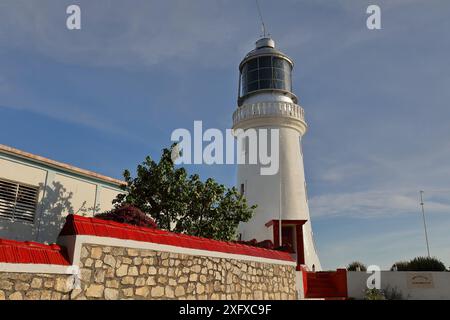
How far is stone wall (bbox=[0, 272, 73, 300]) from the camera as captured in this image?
3.82 m

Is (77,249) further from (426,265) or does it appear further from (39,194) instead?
(426,265)

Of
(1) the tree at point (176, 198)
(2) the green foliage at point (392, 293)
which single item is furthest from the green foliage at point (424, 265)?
(1) the tree at point (176, 198)

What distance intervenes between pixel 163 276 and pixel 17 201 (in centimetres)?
745

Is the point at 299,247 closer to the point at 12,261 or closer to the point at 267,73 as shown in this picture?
the point at 267,73

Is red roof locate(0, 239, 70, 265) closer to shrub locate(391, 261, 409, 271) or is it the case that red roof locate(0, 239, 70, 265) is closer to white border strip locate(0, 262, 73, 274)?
white border strip locate(0, 262, 73, 274)

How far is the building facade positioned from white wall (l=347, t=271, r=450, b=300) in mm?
10345

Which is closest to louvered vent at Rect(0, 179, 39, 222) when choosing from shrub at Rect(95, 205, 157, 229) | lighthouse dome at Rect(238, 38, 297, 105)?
shrub at Rect(95, 205, 157, 229)

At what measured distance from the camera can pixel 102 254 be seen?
492cm

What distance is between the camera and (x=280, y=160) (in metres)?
18.3

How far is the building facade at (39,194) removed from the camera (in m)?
10.7

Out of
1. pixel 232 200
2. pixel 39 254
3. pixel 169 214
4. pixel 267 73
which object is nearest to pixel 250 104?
pixel 267 73

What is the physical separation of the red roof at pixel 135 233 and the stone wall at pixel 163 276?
0.19 m

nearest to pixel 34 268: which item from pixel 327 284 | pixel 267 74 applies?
pixel 327 284
